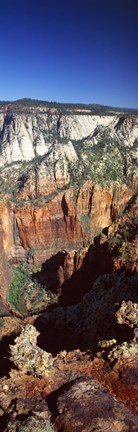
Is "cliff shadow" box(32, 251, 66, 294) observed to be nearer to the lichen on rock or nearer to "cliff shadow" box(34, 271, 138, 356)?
"cliff shadow" box(34, 271, 138, 356)

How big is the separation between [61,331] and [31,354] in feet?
76.6

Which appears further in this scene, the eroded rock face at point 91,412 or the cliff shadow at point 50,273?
the cliff shadow at point 50,273

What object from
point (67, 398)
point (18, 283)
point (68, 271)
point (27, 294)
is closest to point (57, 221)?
point (18, 283)

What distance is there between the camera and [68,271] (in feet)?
179

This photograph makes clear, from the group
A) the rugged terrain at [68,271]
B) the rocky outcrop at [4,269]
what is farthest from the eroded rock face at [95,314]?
the rocky outcrop at [4,269]

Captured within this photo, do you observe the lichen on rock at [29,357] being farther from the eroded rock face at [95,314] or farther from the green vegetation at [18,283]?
the green vegetation at [18,283]

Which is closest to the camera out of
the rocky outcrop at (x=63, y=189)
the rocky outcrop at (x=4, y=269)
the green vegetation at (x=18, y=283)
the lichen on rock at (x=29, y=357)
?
the lichen on rock at (x=29, y=357)

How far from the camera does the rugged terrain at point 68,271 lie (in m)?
13.5

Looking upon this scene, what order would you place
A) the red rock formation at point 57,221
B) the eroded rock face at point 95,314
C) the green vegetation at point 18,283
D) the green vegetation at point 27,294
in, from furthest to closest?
the red rock formation at point 57,221
the green vegetation at point 18,283
the green vegetation at point 27,294
the eroded rock face at point 95,314

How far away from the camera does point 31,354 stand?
1622 cm

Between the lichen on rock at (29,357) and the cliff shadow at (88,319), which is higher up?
the lichen on rock at (29,357)

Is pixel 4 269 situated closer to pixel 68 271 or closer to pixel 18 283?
pixel 18 283

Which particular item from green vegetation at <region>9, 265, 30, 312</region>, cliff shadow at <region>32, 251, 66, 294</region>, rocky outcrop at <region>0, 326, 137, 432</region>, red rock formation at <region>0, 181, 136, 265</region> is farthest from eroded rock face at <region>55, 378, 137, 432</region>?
red rock formation at <region>0, 181, 136, 265</region>

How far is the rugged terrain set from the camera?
1351 centimetres
